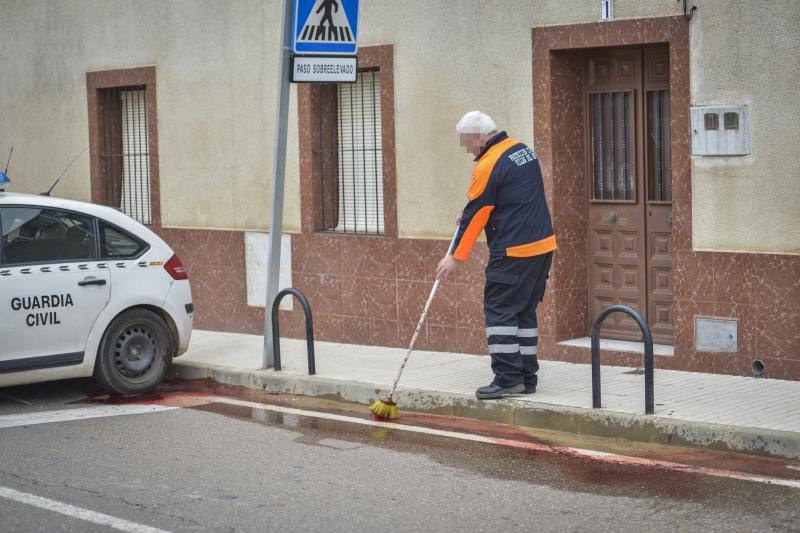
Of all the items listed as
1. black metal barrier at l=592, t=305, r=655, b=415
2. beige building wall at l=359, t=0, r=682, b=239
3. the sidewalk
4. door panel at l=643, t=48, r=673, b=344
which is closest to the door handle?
the sidewalk

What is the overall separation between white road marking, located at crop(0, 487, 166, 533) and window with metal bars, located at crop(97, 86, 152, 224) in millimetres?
8020

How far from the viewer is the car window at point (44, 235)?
9.82m

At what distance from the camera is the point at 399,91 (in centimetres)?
1200

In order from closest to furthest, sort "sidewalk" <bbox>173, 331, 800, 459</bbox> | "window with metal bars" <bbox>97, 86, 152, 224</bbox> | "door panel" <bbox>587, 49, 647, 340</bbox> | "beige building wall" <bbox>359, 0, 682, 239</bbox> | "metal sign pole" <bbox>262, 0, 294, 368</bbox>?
"sidewalk" <bbox>173, 331, 800, 459</bbox> → "metal sign pole" <bbox>262, 0, 294, 368</bbox> → "door panel" <bbox>587, 49, 647, 340</bbox> → "beige building wall" <bbox>359, 0, 682, 239</bbox> → "window with metal bars" <bbox>97, 86, 152, 224</bbox>

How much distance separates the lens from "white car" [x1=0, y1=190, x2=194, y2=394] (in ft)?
32.0

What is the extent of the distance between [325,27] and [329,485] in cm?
466

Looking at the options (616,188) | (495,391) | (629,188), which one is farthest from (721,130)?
(495,391)

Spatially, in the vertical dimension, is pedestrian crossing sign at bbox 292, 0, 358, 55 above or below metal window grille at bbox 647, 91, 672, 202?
above

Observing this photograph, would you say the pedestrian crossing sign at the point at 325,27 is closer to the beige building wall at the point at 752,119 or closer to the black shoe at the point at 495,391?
the beige building wall at the point at 752,119

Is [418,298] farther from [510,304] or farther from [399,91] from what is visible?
[510,304]

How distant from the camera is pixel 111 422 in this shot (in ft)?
30.5

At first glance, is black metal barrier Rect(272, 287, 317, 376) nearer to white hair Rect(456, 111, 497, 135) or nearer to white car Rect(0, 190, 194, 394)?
white car Rect(0, 190, 194, 394)

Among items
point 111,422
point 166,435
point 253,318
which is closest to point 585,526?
point 166,435

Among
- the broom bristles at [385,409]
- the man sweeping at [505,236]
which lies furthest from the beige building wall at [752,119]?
the broom bristles at [385,409]
